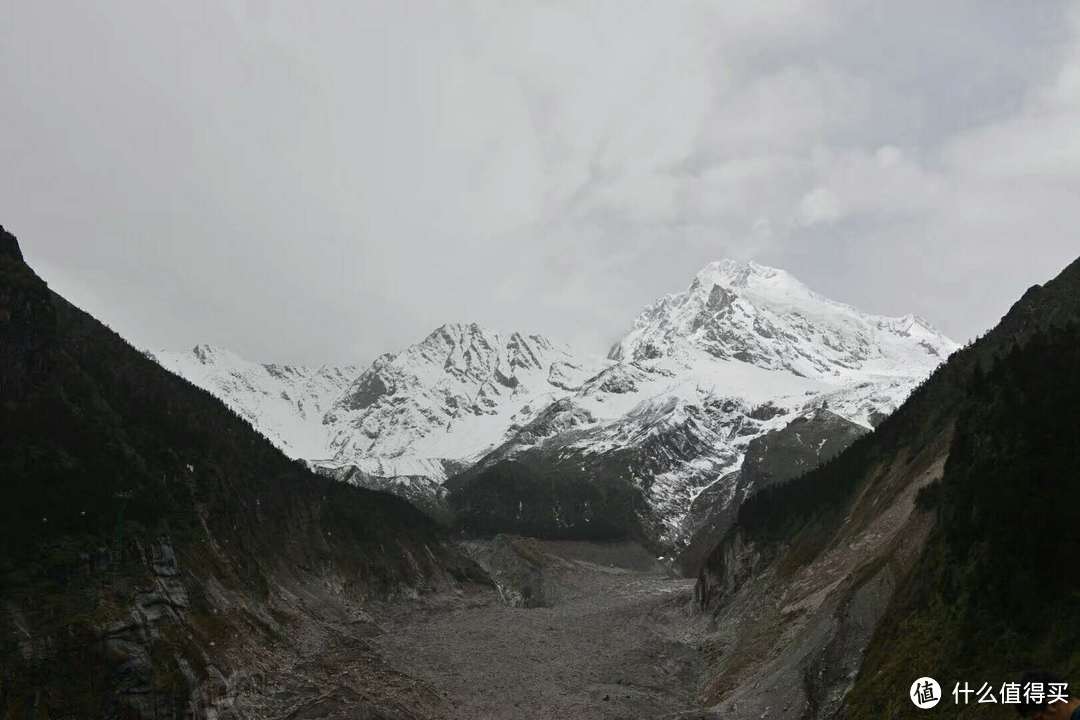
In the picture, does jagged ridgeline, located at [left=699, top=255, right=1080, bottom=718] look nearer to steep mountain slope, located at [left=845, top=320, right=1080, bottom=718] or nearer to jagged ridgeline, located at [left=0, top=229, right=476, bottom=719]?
steep mountain slope, located at [left=845, top=320, right=1080, bottom=718]

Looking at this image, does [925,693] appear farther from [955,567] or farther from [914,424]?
[914,424]

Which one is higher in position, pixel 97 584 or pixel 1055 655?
pixel 97 584

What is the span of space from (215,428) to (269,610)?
44.7 m

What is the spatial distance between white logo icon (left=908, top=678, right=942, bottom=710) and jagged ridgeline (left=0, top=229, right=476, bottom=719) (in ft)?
122

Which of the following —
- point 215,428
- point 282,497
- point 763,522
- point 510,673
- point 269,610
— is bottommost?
point 510,673

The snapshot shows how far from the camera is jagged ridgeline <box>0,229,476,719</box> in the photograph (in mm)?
46406

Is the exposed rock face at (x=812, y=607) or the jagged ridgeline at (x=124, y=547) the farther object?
the exposed rock face at (x=812, y=607)

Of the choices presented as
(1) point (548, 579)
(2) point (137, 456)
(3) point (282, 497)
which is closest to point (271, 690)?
(2) point (137, 456)

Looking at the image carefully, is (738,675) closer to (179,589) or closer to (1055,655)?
(1055,655)

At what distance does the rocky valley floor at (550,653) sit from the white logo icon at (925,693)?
105 feet

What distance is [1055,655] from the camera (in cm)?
2955

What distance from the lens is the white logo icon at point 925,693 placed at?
32.6 m

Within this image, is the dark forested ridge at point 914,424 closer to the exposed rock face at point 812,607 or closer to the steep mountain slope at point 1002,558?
the exposed rock face at point 812,607

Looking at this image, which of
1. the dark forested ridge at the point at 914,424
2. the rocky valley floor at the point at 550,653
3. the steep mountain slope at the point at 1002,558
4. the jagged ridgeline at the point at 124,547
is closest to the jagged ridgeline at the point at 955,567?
the steep mountain slope at the point at 1002,558
